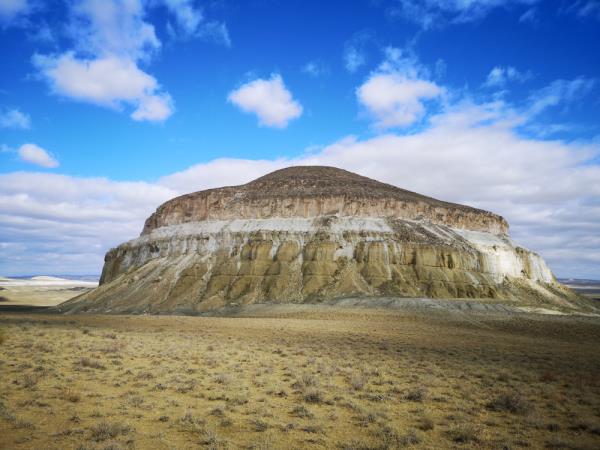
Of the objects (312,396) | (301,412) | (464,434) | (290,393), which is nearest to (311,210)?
(290,393)

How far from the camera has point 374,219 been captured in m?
61.9

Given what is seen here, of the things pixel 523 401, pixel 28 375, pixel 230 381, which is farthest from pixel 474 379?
pixel 28 375

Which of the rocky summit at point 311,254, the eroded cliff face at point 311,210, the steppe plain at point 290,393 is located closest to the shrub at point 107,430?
the steppe plain at point 290,393

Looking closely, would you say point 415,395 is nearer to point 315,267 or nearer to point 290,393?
point 290,393

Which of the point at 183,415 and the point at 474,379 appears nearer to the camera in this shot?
the point at 183,415

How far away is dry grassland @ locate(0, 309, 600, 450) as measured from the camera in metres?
7.75

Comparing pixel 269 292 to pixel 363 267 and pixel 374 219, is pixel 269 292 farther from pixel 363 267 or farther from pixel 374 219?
pixel 374 219

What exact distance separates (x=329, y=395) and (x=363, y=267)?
42.9 m

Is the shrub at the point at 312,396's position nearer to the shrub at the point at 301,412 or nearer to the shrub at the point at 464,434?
the shrub at the point at 301,412

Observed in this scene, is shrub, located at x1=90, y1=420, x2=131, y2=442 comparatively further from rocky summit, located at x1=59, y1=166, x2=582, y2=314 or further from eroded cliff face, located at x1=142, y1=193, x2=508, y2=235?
eroded cliff face, located at x1=142, y1=193, x2=508, y2=235

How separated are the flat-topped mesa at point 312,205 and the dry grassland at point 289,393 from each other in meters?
42.4

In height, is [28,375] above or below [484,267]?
below

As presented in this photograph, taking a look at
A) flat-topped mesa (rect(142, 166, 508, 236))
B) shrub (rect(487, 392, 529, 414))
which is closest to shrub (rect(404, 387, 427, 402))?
shrub (rect(487, 392, 529, 414))

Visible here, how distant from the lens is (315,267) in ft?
172
